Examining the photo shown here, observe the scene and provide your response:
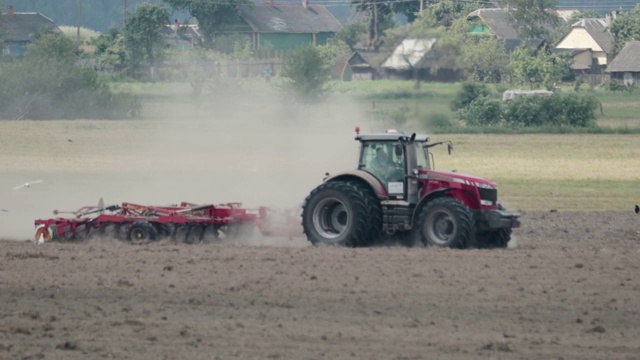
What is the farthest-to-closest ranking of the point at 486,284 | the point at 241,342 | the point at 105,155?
1. the point at 105,155
2. the point at 486,284
3. the point at 241,342

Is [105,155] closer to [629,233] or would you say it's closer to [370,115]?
[370,115]

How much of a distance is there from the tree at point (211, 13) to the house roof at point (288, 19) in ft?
3.67

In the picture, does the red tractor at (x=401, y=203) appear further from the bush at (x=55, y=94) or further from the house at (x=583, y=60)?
the house at (x=583, y=60)

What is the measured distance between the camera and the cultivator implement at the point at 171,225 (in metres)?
20.2

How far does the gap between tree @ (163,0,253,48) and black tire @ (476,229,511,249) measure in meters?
67.9

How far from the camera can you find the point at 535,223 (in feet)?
78.1

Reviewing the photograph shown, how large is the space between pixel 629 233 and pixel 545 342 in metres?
10.8

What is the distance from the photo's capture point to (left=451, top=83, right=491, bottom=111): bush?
135 ft

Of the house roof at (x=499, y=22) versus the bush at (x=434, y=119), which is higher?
the house roof at (x=499, y=22)

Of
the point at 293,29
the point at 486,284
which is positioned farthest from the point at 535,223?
the point at 293,29

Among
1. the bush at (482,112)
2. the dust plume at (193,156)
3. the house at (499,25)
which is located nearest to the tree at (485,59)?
the bush at (482,112)

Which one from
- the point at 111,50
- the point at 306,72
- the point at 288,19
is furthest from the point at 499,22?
the point at 288,19

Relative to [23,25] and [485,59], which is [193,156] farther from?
[23,25]

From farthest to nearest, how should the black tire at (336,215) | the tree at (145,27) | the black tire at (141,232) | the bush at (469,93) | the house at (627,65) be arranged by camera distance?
1. the house at (627,65)
2. the tree at (145,27)
3. the bush at (469,93)
4. the black tire at (141,232)
5. the black tire at (336,215)
